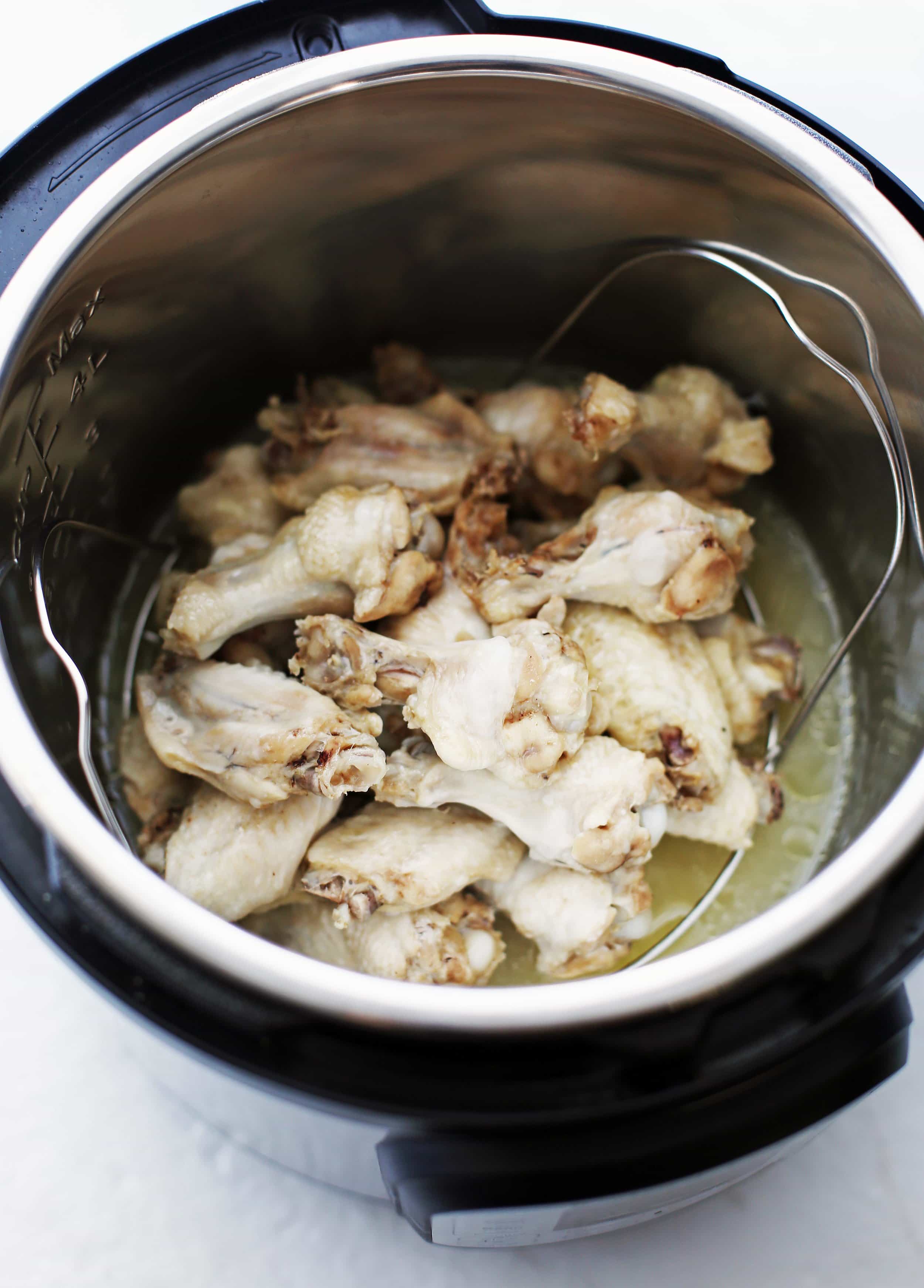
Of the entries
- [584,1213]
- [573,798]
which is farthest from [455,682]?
[584,1213]

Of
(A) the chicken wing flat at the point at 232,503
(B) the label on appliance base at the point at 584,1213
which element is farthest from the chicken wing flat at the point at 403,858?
(A) the chicken wing flat at the point at 232,503

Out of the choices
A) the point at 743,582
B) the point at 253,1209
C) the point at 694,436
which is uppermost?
the point at 694,436

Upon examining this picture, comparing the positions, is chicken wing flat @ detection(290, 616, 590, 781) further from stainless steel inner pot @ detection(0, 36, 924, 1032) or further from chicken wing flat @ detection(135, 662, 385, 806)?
stainless steel inner pot @ detection(0, 36, 924, 1032)

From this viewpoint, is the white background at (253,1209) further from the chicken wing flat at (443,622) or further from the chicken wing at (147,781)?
the chicken wing flat at (443,622)

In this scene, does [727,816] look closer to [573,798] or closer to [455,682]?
[573,798]

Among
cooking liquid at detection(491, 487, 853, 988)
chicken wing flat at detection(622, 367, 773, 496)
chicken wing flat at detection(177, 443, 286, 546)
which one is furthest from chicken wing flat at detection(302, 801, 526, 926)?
chicken wing flat at detection(622, 367, 773, 496)
